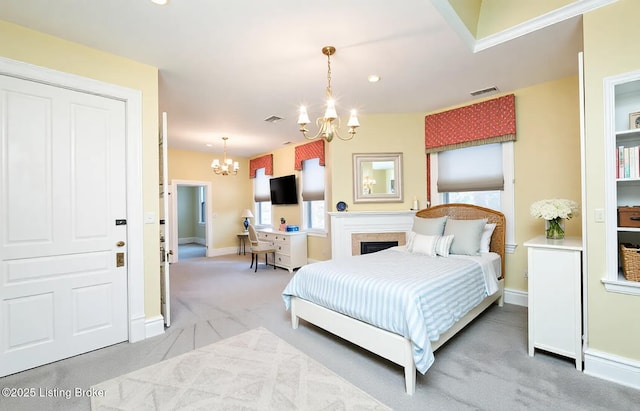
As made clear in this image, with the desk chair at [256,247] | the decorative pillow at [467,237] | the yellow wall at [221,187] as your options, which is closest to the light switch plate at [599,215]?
the decorative pillow at [467,237]

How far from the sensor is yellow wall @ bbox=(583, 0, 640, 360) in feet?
6.66

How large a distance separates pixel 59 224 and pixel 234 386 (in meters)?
1.97

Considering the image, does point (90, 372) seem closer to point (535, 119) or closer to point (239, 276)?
point (239, 276)

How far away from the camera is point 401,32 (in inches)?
96.1

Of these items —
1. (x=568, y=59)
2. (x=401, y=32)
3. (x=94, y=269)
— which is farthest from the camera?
(x=568, y=59)

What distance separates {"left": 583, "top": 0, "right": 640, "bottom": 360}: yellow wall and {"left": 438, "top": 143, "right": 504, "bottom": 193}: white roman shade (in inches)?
68.9

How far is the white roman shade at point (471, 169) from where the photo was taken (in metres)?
3.92

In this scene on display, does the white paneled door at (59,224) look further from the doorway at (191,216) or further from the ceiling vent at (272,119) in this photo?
the doorway at (191,216)

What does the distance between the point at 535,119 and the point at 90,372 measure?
5.17 meters

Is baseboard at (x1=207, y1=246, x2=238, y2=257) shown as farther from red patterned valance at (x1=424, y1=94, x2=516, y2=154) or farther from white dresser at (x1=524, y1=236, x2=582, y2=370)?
white dresser at (x1=524, y1=236, x2=582, y2=370)

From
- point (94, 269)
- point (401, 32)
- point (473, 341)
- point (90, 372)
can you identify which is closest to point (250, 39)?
point (401, 32)

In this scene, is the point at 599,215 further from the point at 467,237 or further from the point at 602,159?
the point at 467,237

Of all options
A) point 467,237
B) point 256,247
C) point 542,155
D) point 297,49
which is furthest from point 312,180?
point 542,155

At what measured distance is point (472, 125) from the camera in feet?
13.2
